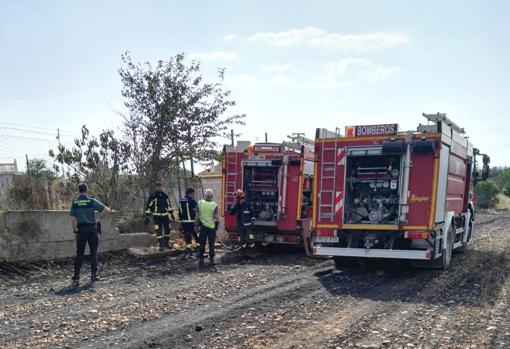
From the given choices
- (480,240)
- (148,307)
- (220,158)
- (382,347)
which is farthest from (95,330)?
(480,240)

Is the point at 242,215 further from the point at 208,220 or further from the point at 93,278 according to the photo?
the point at 93,278

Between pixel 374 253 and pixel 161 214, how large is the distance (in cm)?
563

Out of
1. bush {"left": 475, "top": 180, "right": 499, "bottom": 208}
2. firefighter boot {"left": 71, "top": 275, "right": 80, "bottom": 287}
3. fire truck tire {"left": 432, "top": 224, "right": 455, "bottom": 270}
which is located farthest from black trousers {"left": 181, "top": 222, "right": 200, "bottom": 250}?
bush {"left": 475, "top": 180, "right": 499, "bottom": 208}

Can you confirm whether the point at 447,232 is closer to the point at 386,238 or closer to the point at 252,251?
the point at 386,238

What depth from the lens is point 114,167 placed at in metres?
15.6

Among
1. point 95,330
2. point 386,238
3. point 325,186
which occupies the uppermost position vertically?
point 325,186

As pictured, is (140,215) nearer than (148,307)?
No

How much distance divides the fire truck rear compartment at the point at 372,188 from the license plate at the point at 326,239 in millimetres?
395

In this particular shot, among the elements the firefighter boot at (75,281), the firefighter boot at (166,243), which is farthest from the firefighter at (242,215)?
the firefighter boot at (75,281)

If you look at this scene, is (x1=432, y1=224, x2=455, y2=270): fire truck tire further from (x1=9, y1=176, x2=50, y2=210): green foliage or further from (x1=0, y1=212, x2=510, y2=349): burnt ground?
(x1=9, y1=176, x2=50, y2=210): green foliage

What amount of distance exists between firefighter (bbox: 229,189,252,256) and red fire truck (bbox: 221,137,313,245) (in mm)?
438

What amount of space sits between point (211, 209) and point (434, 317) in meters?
6.24

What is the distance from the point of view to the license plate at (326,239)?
10.9 meters

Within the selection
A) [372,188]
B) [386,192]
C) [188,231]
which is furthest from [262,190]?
[386,192]
